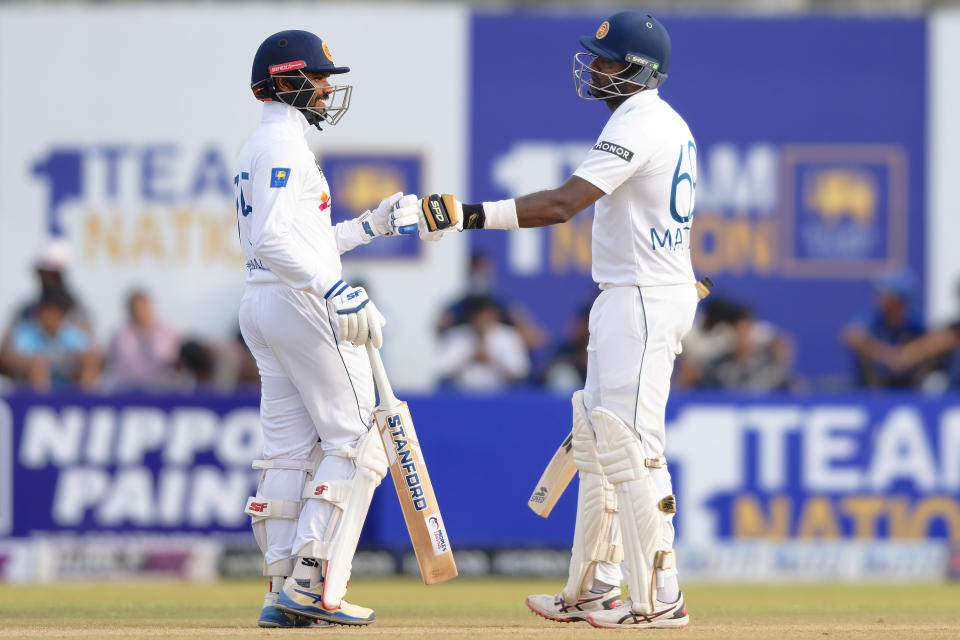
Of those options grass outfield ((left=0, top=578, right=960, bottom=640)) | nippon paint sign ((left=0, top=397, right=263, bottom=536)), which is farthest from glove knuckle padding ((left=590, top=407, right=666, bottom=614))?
nippon paint sign ((left=0, top=397, right=263, bottom=536))

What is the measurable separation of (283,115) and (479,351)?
558 centimetres

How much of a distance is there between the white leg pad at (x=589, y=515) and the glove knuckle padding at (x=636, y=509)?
0.79 ft

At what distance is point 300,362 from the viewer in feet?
21.9

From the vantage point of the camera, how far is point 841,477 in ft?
36.8

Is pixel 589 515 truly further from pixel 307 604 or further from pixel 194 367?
pixel 194 367

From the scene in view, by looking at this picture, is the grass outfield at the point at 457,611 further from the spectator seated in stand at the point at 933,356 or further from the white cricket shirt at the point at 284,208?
the spectator seated in stand at the point at 933,356

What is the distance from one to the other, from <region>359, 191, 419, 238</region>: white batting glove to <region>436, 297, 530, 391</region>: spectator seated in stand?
4730 millimetres

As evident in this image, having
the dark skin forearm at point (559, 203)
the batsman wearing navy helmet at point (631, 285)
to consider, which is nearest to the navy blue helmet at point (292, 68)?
the batsman wearing navy helmet at point (631, 285)

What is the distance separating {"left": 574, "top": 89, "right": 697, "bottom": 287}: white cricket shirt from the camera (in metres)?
6.61

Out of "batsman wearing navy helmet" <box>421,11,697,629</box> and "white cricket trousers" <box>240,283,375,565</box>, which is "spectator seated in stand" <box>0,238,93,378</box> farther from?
"batsman wearing navy helmet" <box>421,11,697,629</box>

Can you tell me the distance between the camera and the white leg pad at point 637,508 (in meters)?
6.59

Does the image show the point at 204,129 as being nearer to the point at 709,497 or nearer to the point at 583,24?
the point at 583,24

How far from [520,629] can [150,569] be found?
5078 millimetres

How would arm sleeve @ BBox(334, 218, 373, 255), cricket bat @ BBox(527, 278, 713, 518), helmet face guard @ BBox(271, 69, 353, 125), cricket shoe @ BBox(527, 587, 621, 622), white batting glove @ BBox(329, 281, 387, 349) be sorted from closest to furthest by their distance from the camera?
white batting glove @ BBox(329, 281, 387, 349) → helmet face guard @ BBox(271, 69, 353, 125) → cricket shoe @ BBox(527, 587, 621, 622) → cricket bat @ BBox(527, 278, 713, 518) → arm sleeve @ BBox(334, 218, 373, 255)
